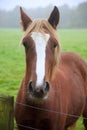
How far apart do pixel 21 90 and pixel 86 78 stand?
126 centimetres

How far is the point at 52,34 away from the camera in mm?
2809

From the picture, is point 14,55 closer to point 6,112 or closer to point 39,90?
point 6,112

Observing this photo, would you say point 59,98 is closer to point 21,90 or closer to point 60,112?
point 60,112

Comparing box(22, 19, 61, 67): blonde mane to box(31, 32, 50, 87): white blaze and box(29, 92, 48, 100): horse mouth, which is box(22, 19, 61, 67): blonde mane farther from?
box(29, 92, 48, 100): horse mouth

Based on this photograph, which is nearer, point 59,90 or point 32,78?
point 32,78

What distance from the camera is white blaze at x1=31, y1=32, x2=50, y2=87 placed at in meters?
2.53

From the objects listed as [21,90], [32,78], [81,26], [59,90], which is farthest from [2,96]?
[81,26]

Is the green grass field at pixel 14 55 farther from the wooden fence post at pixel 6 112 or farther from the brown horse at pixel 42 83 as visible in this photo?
the wooden fence post at pixel 6 112

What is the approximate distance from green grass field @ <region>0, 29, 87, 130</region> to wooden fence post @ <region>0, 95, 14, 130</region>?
249 cm

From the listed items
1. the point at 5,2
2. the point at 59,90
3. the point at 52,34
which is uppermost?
the point at 5,2

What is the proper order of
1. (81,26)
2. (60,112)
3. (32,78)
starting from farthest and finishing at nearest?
(81,26) < (60,112) < (32,78)

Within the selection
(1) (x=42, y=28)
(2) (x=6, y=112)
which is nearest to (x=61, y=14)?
(1) (x=42, y=28)

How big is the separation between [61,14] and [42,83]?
9710 mm

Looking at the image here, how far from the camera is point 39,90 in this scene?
2480 mm
